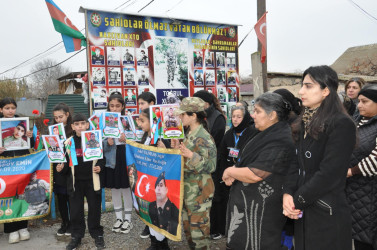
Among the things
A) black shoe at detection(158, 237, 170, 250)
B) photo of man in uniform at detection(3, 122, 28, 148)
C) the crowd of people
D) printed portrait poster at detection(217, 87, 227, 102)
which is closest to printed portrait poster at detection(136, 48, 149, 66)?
printed portrait poster at detection(217, 87, 227, 102)

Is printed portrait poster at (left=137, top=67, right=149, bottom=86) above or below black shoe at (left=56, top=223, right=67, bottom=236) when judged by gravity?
above

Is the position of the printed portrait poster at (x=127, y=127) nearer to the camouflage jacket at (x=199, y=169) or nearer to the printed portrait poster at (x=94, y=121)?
the printed portrait poster at (x=94, y=121)

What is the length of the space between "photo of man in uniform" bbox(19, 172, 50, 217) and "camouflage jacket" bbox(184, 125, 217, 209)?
2.57 metres

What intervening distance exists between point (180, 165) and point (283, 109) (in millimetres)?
1297

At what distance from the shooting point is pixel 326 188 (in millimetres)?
2055

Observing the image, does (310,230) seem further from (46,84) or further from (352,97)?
(46,84)

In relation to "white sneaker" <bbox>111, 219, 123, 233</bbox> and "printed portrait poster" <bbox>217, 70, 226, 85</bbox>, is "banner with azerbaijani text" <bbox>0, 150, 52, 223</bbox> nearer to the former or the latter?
"white sneaker" <bbox>111, 219, 123, 233</bbox>

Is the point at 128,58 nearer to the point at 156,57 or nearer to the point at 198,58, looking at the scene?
the point at 156,57

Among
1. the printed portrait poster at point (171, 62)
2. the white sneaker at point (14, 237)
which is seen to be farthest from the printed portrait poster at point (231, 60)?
the white sneaker at point (14, 237)

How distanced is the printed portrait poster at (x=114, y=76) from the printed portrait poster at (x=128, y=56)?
27cm

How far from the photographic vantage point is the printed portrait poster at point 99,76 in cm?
648

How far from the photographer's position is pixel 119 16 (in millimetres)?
6758

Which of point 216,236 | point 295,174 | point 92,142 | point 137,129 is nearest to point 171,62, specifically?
point 137,129

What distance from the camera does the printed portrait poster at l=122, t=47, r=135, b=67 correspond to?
6824mm
